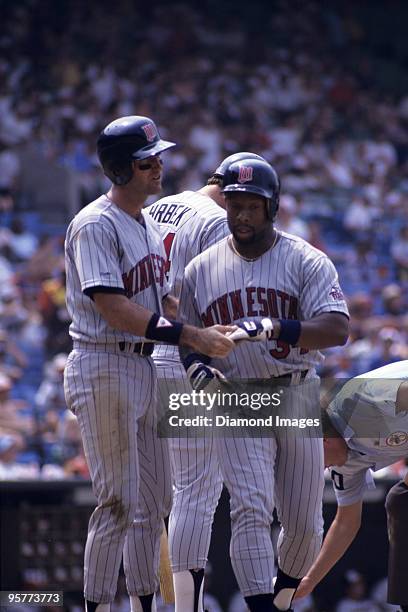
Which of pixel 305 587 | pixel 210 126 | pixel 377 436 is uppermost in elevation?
pixel 210 126

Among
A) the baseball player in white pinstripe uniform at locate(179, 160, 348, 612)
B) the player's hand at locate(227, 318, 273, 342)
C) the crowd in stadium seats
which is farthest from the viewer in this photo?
the crowd in stadium seats

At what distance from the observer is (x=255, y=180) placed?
4.41 metres

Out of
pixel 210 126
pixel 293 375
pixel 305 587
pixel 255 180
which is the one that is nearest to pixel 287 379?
pixel 293 375

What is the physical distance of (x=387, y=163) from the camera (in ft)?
56.9

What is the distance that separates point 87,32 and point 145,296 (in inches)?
558

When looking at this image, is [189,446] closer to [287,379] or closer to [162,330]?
[287,379]

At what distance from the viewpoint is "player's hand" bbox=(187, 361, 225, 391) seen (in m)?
4.38

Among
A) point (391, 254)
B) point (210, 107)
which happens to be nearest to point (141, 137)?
point (391, 254)

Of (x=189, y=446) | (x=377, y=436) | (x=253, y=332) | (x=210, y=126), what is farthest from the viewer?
(x=210, y=126)

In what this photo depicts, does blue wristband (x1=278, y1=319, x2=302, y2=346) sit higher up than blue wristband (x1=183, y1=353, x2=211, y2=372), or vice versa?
blue wristband (x1=278, y1=319, x2=302, y2=346)

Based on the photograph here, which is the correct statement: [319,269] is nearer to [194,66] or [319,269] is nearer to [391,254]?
[391,254]

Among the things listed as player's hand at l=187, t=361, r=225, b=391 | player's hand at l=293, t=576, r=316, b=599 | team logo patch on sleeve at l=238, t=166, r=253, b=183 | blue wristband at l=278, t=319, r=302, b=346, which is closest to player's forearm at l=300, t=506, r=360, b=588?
player's hand at l=293, t=576, r=316, b=599

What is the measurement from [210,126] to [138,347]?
12058 millimetres

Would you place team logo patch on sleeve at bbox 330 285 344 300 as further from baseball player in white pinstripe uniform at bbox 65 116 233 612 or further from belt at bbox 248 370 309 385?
baseball player in white pinstripe uniform at bbox 65 116 233 612
